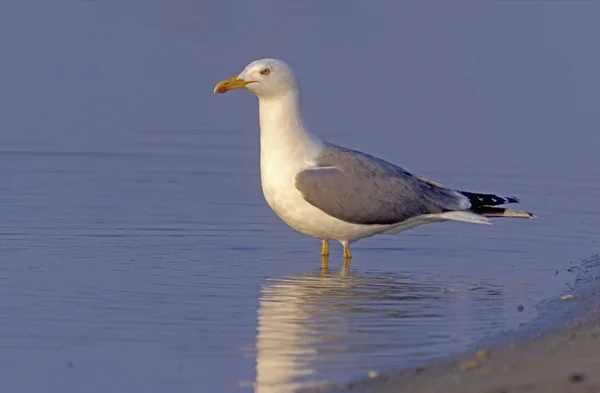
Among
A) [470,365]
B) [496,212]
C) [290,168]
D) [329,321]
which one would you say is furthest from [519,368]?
[496,212]

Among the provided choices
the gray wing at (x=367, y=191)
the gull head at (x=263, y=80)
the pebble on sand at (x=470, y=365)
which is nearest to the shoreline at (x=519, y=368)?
the pebble on sand at (x=470, y=365)

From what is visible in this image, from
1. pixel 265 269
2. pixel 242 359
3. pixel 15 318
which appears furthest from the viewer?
pixel 265 269

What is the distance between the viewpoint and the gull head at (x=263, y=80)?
34.7 ft

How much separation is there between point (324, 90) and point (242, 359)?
968cm

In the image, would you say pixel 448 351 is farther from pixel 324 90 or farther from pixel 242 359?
pixel 324 90

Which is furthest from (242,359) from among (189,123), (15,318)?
(189,123)

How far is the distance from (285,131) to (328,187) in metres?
0.59

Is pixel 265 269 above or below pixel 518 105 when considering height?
below

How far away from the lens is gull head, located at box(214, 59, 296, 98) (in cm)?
1057

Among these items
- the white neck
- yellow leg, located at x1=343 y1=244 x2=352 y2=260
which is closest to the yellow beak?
the white neck

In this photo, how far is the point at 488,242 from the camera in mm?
11164

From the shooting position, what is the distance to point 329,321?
8.22 meters

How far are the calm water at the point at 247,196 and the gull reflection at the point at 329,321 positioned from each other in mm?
25

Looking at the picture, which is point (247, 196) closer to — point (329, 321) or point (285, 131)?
point (285, 131)
